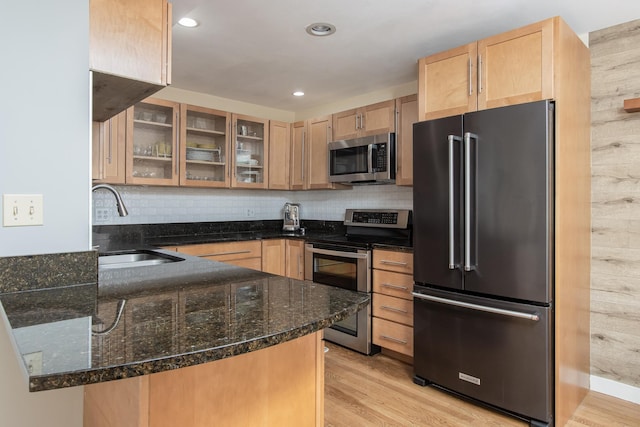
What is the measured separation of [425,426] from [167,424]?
1715 millimetres

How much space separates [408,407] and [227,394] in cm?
172

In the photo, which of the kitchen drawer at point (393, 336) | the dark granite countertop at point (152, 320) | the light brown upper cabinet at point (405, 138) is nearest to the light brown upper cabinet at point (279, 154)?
the light brown upper cabinet at point (405, 138)

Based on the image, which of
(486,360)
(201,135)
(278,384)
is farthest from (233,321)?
(201,135)

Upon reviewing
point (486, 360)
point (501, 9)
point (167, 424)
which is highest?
point (501, 9)

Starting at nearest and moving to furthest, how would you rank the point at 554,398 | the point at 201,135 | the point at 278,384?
the point at 278,384 → the point at 554,398 → the point at 201,135

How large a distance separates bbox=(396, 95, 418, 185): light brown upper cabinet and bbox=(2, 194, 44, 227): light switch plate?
261 cm

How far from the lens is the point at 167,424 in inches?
36.9

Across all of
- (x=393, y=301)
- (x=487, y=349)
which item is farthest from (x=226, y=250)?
(x=487, y=349)

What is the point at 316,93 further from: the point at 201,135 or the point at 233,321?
the point at 233,321

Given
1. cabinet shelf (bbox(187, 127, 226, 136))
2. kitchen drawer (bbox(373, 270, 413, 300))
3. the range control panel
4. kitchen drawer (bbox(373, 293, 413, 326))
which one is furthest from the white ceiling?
kitchen drawer (bbox(373, 293, 413, 326))

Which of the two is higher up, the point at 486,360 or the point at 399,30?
the point at 399,30

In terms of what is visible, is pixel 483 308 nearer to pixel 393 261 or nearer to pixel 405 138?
pixel 393 261

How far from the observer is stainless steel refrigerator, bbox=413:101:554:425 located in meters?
2.13

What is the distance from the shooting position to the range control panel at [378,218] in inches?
139
